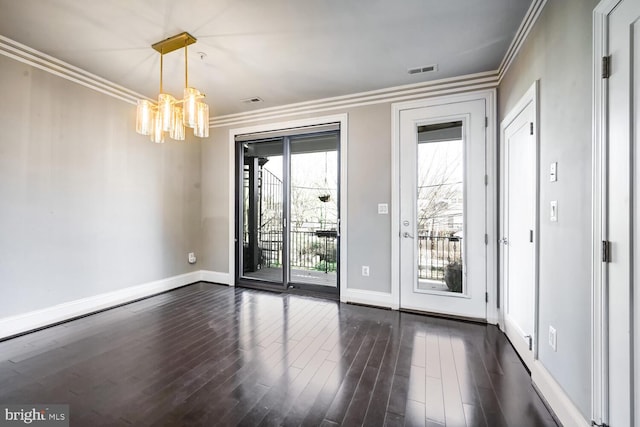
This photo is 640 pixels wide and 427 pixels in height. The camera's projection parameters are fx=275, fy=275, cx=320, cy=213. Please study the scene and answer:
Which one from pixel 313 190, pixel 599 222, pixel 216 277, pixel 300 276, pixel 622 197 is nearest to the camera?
pixel 622 197

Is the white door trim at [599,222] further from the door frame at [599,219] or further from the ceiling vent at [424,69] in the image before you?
the ceiling vent at [424,69]

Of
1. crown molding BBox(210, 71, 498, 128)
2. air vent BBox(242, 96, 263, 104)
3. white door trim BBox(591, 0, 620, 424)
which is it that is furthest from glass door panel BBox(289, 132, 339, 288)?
white door trim BBox(591, 0, 620, 424)

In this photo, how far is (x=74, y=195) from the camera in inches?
120

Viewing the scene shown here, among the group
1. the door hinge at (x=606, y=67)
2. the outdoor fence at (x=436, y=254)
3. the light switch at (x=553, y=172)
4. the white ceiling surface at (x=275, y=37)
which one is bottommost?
the outdoor fence at (x=436, y=254)

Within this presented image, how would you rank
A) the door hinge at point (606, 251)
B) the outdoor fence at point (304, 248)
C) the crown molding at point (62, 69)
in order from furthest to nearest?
1. the outdoor fence at point (304, 248)
2. the crown molding at point (62, 69)
3. the door hinge at point (606, 251)

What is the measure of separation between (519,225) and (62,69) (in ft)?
15.8

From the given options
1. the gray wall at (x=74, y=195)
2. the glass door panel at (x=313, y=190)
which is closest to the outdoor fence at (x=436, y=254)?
the glass door panel at (x=313, y=190)

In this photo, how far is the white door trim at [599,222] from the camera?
1.28 meters

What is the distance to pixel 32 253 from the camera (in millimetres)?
2707

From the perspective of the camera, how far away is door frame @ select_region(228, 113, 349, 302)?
3695 mm

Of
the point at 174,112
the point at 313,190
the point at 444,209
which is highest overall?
the point at 174,112

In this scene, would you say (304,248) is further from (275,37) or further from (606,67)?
(606,67)

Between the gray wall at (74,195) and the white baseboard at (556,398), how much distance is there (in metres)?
4.36

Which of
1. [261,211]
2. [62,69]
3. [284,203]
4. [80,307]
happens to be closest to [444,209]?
[284,203]
